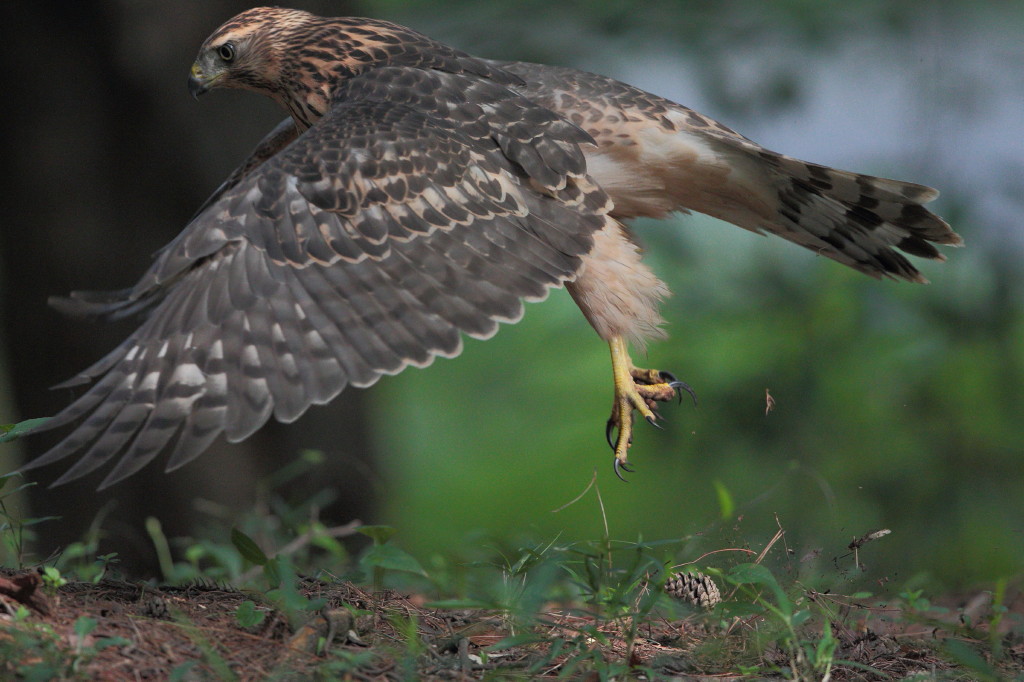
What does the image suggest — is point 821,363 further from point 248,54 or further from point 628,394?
point 248,54

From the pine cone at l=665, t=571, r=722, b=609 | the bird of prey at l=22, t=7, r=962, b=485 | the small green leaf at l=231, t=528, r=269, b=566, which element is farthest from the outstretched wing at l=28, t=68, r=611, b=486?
the pine cone at l=665, t=571, r=722, b=609

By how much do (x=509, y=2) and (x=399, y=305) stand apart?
3810 millimetres

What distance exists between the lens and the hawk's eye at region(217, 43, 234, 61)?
4.49m

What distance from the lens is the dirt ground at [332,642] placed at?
227cm

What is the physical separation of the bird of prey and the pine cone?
746 mm

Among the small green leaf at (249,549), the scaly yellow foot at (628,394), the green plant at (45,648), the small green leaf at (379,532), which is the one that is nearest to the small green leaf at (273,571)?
the small green leaf at (249,549)

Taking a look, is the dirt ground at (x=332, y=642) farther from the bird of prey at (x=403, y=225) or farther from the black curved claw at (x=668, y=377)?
the black curved claw at (x=668, y=377)

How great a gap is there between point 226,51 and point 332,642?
9.99 ft

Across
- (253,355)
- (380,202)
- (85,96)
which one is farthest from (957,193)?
(85,96)

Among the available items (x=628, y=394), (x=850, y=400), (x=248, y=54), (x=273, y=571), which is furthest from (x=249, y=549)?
(x=850, y=400)

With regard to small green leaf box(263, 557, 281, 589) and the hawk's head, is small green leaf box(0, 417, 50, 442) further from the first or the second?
the hawk's head

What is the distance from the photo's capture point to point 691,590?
3150mm

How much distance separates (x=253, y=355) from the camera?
296cm

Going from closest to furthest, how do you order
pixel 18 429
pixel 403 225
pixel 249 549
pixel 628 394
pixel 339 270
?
pixel 18 429
pixel 249 549
pixel 339 270
pixel 403 225
pixel 628 394
